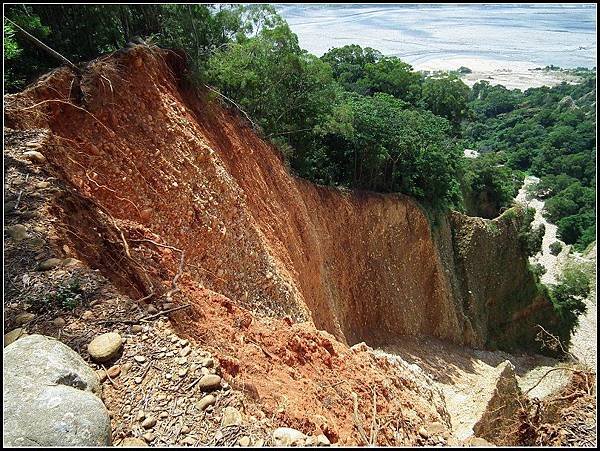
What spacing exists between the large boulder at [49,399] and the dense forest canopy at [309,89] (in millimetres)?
4964

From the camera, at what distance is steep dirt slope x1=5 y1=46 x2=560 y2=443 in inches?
218

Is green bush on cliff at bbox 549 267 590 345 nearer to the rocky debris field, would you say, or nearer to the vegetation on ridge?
the vegetation on ridge

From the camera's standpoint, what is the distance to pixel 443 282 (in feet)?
64.3

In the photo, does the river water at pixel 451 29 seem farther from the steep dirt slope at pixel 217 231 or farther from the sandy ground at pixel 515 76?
the sandy ground at pixel 515 76

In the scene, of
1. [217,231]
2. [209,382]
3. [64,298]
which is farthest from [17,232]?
[217,231]

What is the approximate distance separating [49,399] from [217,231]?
219 inches

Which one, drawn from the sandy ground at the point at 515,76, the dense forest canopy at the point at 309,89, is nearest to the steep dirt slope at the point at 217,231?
the dense forest canopy at the point at 309,89

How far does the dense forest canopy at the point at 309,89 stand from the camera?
8.94 meters

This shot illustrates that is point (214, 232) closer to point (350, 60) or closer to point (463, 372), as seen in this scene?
point (463, 372)

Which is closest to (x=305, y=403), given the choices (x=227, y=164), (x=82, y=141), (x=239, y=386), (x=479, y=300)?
(x=239, y=386)

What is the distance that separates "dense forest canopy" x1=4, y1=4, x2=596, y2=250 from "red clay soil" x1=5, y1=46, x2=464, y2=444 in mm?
957

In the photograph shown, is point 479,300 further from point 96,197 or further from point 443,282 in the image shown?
point 96,197

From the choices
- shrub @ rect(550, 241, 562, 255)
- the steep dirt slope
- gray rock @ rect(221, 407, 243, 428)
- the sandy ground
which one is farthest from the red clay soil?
the sandy ground

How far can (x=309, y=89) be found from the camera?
14.6 metres
